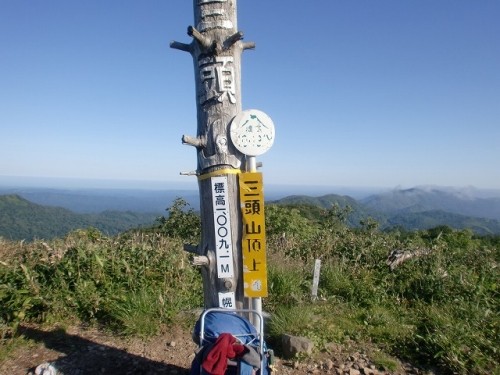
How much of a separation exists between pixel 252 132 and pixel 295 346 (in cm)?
240

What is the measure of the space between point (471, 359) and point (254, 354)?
8.42 ft

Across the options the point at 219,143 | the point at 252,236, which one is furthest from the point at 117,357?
the point at 219,143

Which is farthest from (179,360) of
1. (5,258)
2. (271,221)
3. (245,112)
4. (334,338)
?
(271,221)

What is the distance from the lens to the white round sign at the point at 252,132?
3047 mm

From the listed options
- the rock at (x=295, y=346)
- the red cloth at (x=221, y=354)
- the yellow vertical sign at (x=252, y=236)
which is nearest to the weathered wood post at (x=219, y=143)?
the yellow vertical sign at (x=252, y=236)

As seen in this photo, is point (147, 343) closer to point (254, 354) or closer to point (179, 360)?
point (179, 360)

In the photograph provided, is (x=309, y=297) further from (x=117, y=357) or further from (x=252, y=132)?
(x=252, y=132)

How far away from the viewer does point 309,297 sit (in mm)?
5172

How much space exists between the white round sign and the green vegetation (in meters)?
2.31

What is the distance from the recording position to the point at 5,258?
5.25 metres

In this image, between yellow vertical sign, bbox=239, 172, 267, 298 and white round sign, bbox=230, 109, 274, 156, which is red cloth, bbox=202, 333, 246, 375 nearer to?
yellow vertical sign, bbox=239, 172, 267, 298

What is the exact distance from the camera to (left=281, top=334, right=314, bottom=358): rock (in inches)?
149

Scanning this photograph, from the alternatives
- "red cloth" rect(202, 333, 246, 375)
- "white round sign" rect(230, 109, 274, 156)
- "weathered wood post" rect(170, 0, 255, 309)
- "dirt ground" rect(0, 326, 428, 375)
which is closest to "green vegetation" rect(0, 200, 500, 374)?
"dirt ground" rect(0, 326, 428, 375)

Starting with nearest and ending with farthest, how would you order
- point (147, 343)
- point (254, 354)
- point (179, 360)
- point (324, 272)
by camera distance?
point (254, 354)
point (179, 360)
point (147, 343)
point (324, 272)
